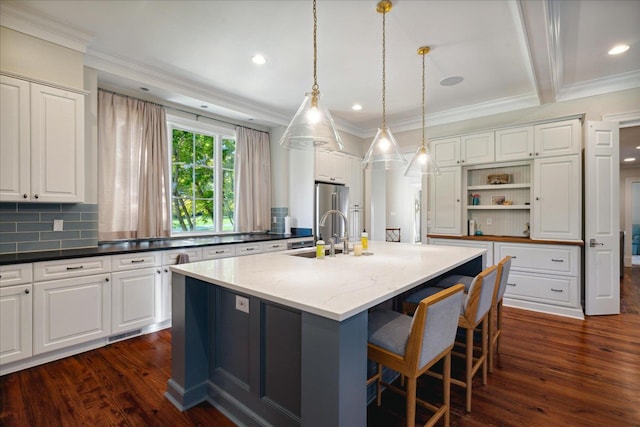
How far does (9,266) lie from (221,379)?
1.89 metres

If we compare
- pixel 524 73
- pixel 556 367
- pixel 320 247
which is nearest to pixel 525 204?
pixel 524 73

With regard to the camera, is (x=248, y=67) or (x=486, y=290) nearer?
(x=486, y=290)

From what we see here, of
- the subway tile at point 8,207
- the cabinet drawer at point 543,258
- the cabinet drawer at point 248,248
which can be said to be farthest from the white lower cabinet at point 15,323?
the cabinet drawer at point 543,258

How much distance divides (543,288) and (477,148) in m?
2.05

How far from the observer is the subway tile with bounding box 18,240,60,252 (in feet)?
9.01

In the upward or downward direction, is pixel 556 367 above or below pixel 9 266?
below

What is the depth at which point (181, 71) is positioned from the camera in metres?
3.43

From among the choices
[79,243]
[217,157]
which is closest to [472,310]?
[79,243]

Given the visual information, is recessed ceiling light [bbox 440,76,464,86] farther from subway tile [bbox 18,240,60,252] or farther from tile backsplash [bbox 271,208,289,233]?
subway tile [bbox 18,240,60,252]

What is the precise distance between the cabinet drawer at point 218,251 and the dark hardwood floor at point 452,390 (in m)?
0.94

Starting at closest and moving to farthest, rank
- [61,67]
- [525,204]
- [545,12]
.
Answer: [545,12], [61,67], [525,204]

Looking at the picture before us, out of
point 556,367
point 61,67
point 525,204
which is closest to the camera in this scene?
point 556,367

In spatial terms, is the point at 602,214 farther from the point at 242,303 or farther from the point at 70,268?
the point at 70,268

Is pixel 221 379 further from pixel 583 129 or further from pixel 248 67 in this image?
pixel 583 129
